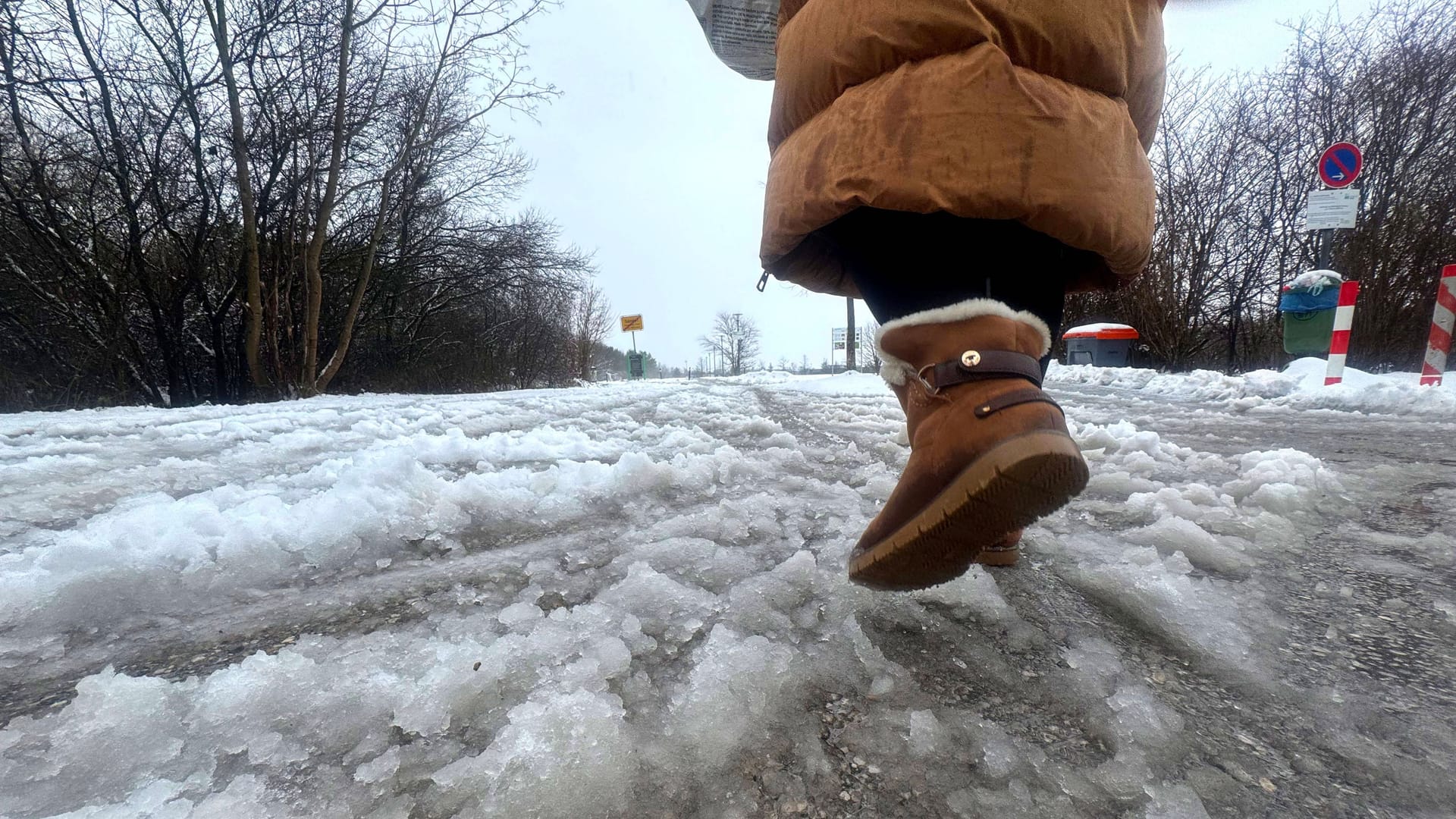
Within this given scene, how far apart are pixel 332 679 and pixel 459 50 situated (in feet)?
31.4

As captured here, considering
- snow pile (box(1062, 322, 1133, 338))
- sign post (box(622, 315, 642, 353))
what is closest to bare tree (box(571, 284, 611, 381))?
sign post (box(622, 315, 642, 353))

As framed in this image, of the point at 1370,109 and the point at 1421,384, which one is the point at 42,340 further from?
the point at 1370,109

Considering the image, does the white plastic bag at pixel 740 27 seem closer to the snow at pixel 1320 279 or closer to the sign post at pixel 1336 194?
the sign post at pixel 1336 194

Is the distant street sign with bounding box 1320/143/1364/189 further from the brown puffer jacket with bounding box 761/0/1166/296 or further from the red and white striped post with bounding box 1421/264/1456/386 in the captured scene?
the brown puffer jacket with bounding box 761/0/1166/296

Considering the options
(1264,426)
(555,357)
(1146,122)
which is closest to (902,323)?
(1146,122)

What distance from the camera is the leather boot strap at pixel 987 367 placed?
0.82 m

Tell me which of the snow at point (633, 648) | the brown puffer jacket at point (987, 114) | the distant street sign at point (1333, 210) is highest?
the distant street sign at point (1333, 210)

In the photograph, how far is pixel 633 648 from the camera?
2.40ft

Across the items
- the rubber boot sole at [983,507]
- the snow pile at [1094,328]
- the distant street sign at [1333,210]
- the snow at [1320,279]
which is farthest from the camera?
the snow pile at [1094,328]

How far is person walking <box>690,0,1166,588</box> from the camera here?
0.75 m

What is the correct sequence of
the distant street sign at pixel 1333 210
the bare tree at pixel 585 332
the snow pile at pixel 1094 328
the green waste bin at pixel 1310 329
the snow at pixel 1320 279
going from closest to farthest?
the distant street sign at pixel 1333 210
the snow at pixel 1320 279
the green waste bin at pixel 1310 329
the snow pile at pixel 1094 328
the bare tree at pixel 585 332

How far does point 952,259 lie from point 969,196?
111 mm

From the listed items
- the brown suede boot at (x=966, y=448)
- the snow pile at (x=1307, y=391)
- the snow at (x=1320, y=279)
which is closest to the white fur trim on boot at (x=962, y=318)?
the brown suede boot at (x=966, y=448)

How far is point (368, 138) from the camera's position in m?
7.60
